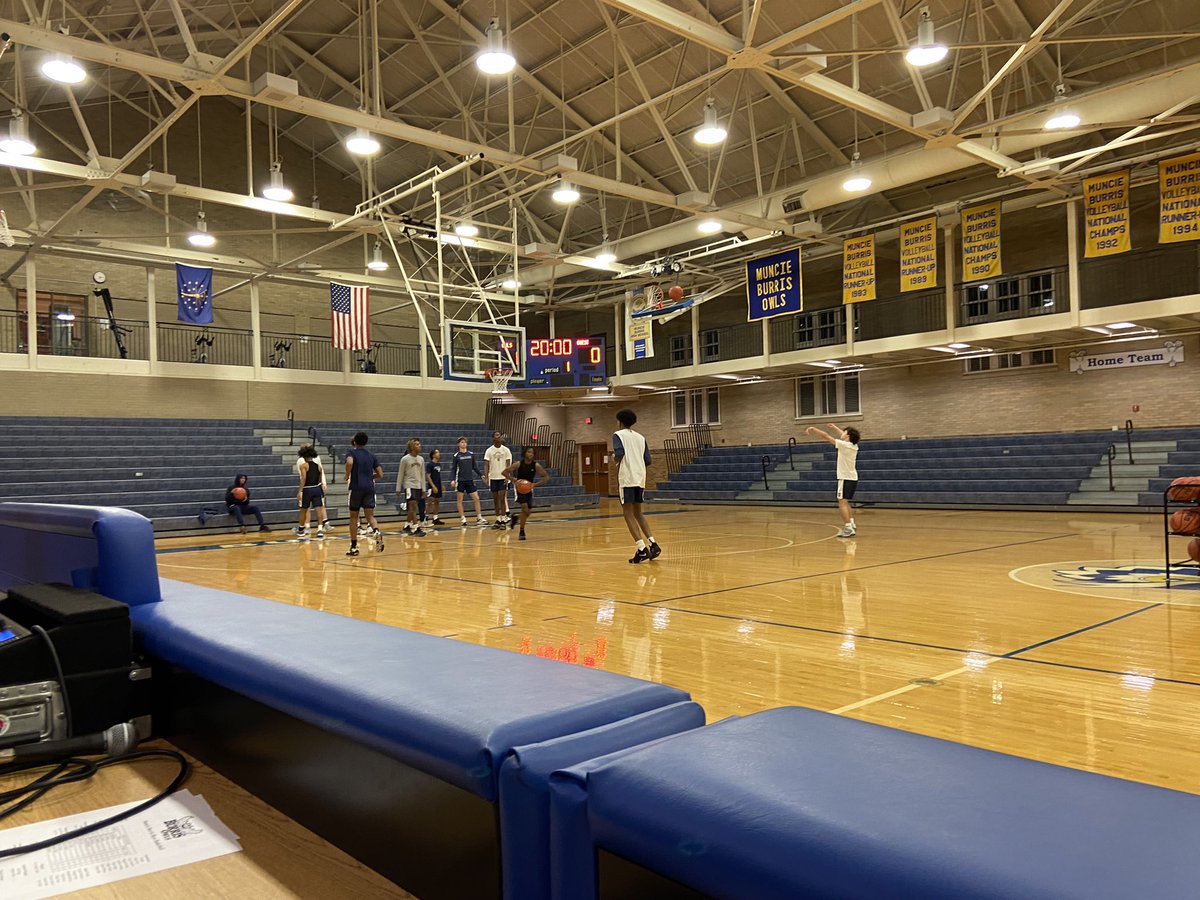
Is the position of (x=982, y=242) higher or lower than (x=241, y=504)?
higher

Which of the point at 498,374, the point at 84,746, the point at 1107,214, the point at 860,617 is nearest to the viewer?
the point at 84,746

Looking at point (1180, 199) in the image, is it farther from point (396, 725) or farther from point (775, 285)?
point (396, 725)

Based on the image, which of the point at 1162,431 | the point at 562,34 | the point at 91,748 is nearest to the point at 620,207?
the point at 562,34

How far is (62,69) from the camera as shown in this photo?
9922mm

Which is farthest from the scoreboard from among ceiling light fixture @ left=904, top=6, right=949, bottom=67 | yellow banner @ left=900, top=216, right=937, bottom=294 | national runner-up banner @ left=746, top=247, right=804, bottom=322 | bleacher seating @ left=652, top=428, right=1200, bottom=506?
ceiling light fixture @ left=904, top=6, right=949, bottom=67

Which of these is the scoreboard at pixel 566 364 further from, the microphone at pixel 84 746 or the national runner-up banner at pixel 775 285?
the microphone at pixel 84 746

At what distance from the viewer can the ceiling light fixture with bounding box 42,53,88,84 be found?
9.80 meters

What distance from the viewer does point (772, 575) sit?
7.80 m

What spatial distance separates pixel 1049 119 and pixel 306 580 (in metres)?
11.8

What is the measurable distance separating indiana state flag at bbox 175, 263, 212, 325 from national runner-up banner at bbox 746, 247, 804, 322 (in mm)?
11657

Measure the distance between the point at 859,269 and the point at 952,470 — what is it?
5321 mm

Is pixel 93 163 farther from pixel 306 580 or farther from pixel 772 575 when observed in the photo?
pixel 772 575

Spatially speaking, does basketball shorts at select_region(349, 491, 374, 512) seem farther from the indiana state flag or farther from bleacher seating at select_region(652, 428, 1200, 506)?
bleacher seating at select_region(652, 428, 1200, 506)

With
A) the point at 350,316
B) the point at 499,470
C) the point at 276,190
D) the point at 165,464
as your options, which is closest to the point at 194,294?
the point at 350,316
